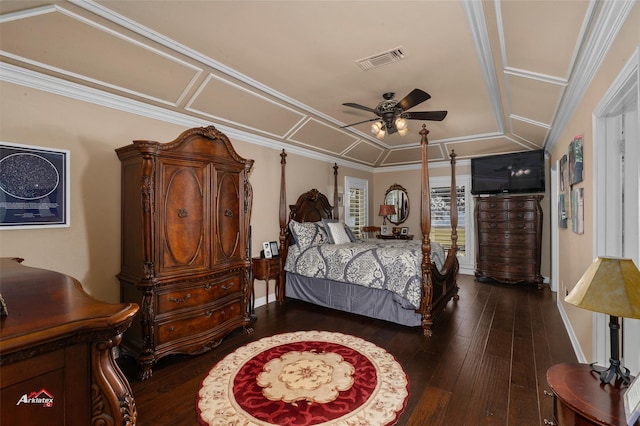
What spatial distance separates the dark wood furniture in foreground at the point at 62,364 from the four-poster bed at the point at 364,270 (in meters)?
3.05

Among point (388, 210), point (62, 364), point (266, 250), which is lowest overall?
point (266, 250)

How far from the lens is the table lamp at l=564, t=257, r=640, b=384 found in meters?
1.25

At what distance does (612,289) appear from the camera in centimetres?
130

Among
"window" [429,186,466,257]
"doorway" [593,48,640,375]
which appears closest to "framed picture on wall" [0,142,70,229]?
"doorway" [593,48,640,375]

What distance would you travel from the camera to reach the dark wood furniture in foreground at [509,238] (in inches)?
209

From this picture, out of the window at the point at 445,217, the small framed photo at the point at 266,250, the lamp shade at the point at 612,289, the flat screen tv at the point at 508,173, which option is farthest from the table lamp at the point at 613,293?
the window at the point at 445,217

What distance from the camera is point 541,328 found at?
3480 millimetres

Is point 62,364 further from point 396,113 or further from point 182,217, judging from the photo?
point 396,113

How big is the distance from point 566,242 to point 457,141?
2.58m

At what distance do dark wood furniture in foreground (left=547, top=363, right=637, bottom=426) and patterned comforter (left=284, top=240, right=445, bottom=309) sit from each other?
1.96 metres

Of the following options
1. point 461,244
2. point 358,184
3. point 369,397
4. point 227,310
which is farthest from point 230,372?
point 461,244

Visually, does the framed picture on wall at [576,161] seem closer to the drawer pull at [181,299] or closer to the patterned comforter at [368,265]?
the patterned comforter at [368,265]

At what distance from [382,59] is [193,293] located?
2790 millimetres

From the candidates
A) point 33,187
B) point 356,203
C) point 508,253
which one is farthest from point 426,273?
point 33,187
